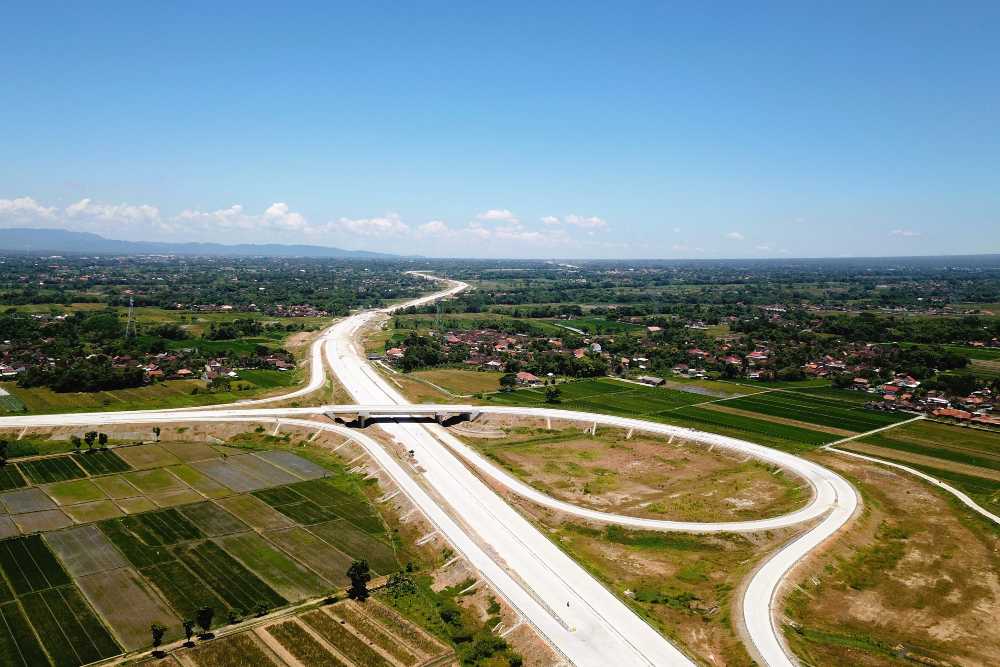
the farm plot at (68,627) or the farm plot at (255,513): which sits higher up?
the farm plot at (255,513)

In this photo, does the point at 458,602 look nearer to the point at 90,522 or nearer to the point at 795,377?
the point at 90,522

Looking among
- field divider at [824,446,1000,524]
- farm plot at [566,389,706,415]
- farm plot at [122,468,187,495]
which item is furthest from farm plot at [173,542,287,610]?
field divider at [824,446,1000,524]

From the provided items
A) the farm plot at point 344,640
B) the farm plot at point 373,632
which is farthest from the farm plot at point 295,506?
the farm plot at point 344,640

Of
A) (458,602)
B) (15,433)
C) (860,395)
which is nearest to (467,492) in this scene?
(458,602)

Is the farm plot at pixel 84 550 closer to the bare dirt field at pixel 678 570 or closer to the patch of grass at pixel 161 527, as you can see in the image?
the patch of grass at pixel 161 527

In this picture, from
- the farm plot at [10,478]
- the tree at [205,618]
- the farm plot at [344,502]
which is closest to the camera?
the tree at [205,618]

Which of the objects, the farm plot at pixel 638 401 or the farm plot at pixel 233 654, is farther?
the farm plot at pixel 638 401

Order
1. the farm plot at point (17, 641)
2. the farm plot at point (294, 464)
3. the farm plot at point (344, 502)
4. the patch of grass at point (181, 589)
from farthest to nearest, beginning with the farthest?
the farm plot at point (294, 464) → the farm plot at point (344, 502) → the patch of grass at point (181, 589) → the farm plot at point (17, 641)
